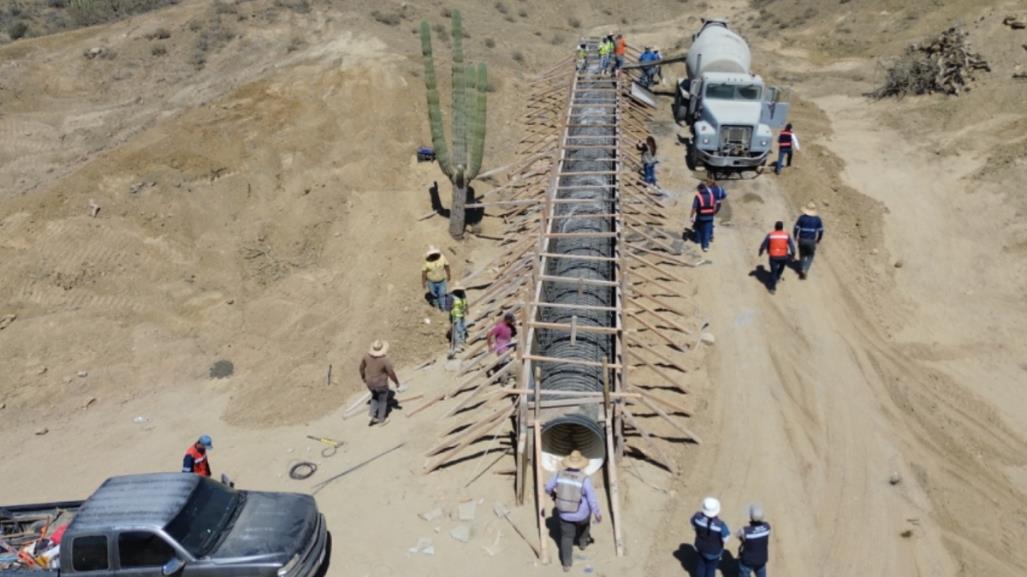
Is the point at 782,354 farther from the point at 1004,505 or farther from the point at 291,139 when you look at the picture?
the point at 291,139

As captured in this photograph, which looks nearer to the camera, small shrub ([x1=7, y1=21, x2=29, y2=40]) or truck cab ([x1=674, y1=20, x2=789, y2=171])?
truck cab ([x1=674, y1=20, x2=789, y2=171])

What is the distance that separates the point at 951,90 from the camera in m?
23.1

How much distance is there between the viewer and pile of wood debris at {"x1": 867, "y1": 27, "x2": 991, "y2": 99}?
23.3 meters

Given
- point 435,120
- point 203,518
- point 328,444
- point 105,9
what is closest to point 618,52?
point 435,120

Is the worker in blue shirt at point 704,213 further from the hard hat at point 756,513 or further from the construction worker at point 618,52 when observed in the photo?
the construction worker at point 618,52

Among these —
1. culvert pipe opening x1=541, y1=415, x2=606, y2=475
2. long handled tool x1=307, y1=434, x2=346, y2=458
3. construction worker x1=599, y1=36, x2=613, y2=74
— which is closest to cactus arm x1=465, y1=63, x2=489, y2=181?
long handled tool x1=307, y1=434, x2=346, y2=458

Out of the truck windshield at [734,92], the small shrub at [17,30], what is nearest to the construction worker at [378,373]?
the truck windshield at [734,92]

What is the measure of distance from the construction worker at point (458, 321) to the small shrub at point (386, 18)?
2022cm

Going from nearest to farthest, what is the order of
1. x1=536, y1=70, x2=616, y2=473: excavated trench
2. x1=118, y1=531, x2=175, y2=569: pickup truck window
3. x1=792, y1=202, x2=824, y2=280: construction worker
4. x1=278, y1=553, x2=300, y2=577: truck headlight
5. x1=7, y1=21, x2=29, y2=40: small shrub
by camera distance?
x1=118, y1=531, x2=175, y2=569: pickup truck window, x1=278, y1=553, x2=300, y2=577: truck headlight, x1=536, y1=70, x2=616, y2=473: excavated trench, x1=792, y1=202, x2=824, y2=280: construction worker, x1=7, y1=21, x2=29, y2=40: small shrub

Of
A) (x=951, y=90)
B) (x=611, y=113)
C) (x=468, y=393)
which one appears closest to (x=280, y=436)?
(x=468, y=393)

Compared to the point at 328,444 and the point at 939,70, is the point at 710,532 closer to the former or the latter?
the point at 328,444

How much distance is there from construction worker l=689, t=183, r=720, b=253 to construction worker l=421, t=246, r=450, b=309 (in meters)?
5.80

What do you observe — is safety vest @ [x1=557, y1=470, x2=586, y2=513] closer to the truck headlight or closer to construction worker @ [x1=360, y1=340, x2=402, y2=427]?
the truck headlight

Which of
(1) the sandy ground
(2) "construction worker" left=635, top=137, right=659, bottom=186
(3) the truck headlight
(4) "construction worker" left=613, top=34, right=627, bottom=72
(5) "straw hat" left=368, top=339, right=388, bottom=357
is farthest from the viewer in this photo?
(4) "construction worker" left=613, top=34, right=627, bottom=72
